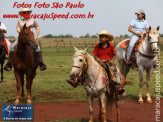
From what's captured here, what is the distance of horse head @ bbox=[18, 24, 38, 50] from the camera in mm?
9141

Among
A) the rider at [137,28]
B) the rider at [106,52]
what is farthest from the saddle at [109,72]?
the rider at [137,28]

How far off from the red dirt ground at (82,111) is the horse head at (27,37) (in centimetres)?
181

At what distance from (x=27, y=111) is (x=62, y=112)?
1.26 metres

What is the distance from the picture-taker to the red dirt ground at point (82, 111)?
7.94 m

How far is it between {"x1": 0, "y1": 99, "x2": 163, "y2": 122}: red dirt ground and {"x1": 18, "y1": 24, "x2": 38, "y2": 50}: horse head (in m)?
1.81

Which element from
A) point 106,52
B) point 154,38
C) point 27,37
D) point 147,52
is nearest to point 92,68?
point 106,52

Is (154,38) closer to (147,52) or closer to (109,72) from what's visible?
(147,52)

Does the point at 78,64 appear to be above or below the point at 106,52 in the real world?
below

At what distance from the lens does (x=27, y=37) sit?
9211 mm

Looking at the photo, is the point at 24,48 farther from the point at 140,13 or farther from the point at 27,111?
the point at 140,13

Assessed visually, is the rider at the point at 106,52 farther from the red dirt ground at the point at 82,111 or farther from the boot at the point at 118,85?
the red dirt ground at the point at 82,111

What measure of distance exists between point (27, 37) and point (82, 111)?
2.62m

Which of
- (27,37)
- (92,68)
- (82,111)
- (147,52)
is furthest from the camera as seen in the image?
(147,52)

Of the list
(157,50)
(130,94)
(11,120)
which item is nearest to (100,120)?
(11,120)
